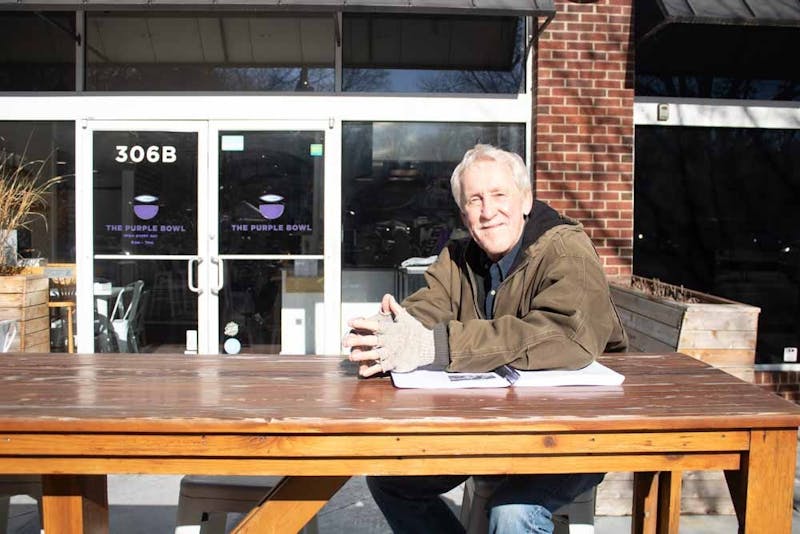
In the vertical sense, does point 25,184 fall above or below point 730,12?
below

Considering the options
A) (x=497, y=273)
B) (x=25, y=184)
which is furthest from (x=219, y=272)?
(x=497, y=273)

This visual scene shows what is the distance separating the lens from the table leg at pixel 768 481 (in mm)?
1663

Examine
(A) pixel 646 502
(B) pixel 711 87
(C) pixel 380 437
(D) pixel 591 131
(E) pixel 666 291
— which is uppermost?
(B) pixel 711 87

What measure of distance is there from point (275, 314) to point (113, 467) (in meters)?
4.41

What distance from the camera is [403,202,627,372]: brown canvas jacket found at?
191cm

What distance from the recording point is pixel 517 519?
1931 mm

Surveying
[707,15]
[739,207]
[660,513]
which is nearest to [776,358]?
[739,207]

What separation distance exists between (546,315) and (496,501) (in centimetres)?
54

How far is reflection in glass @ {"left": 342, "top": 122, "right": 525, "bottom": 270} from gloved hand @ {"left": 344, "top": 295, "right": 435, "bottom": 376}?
12.7ft

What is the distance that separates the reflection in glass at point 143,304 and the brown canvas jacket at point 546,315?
424cm

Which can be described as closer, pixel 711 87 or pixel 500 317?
pixel 500 317

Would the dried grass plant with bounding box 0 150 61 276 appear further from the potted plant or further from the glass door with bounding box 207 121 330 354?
the glass door with bounding box 207 121 330 354

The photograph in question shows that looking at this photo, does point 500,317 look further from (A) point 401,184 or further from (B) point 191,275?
(B) point 191,275

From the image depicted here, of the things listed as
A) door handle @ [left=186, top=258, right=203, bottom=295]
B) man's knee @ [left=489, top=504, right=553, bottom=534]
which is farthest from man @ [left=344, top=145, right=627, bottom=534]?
door handle @ [left=186, top=258, right=203, bottom=295]
